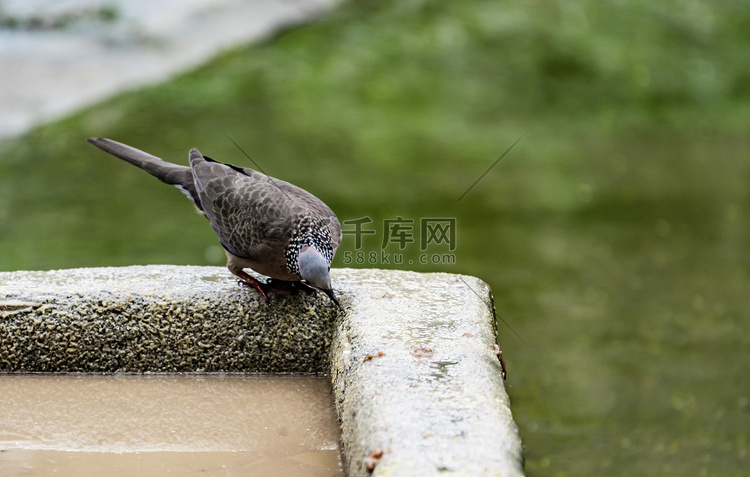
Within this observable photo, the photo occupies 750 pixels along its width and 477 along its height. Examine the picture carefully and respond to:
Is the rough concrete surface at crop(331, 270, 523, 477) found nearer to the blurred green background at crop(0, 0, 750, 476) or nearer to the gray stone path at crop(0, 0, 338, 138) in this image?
the blurred green background at crop(0, 0, 750, 476)

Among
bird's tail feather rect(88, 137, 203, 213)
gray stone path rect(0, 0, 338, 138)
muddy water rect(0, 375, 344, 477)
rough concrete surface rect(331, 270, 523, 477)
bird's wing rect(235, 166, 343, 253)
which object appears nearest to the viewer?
rough concrete surface rect(331, 270, 523, 477)

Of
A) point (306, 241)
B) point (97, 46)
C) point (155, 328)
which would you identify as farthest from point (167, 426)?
point (97, 46)

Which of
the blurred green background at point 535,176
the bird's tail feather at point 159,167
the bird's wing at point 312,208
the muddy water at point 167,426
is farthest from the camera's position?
the blurred green background at point 535,176

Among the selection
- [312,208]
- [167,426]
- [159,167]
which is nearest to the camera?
[167,426]

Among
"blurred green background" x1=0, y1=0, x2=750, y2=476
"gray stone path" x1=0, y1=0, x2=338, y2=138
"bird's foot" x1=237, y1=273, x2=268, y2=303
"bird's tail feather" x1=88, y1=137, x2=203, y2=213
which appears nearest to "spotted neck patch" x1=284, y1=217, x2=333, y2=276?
"bird's foot" x1=237, y1=273, x2=268, y2=303

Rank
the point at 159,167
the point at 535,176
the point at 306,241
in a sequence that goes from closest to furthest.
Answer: the point at 306,241 → the point at 159,167 → the point at 535,176

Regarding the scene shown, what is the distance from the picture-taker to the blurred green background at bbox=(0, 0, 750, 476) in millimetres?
4992

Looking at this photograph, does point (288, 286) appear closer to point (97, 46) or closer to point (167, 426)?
point (167, 426)

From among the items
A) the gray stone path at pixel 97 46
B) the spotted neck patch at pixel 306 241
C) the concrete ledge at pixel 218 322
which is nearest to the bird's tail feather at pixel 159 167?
the concrete ledge at pixel 218 322

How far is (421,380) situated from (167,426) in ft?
2.80

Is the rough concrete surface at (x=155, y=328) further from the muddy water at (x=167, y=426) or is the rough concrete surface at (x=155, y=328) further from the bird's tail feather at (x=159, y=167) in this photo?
the bird's tail feather at (x=159, y=167)

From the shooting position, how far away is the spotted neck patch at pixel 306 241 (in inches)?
115

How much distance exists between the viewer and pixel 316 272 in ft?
9.14

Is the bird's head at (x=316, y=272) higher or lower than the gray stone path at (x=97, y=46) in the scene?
higher
